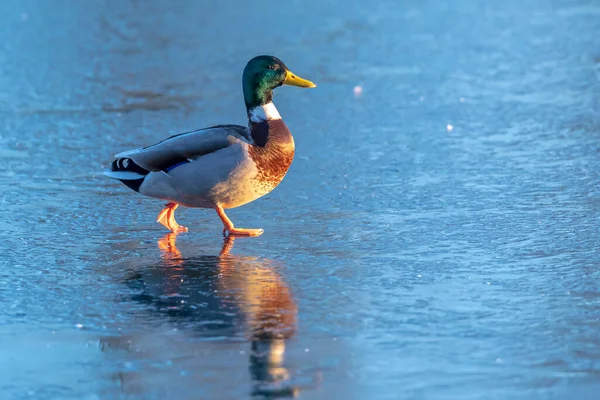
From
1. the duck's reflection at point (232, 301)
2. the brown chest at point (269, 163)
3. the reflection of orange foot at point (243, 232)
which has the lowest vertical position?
the duck's reflection at point (232, 301)

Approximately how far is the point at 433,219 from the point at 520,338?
1.78 m

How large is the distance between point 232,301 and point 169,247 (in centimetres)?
102

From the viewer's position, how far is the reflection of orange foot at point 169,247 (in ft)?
17.1

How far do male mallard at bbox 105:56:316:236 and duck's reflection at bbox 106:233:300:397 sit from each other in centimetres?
33

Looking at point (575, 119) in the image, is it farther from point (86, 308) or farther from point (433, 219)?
A: point (86, 308)

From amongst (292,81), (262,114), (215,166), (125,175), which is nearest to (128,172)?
(125,175)

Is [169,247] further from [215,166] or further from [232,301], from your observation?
[232,301]

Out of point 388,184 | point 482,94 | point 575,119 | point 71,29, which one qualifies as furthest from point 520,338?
point 71,29

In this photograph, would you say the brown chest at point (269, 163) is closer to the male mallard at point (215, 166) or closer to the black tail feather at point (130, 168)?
the male mallard at point (215, 166)

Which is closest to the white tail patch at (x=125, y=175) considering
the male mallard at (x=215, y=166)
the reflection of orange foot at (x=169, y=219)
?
the male mallard at (x=215, y=166)

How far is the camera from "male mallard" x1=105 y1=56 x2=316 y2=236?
5473 millimetres

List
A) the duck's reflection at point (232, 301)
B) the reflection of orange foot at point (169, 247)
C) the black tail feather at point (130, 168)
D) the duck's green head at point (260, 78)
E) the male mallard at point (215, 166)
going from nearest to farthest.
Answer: the duck's reflection at point (232, 301)
the reflection of orange foot at point (169, 247)
the male mallard at point (215, 166)
the black tail feather at point (130, 168)
the duck's green head at point (260, 78)

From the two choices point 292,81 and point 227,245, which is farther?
point 292,81

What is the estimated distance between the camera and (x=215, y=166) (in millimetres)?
5473
